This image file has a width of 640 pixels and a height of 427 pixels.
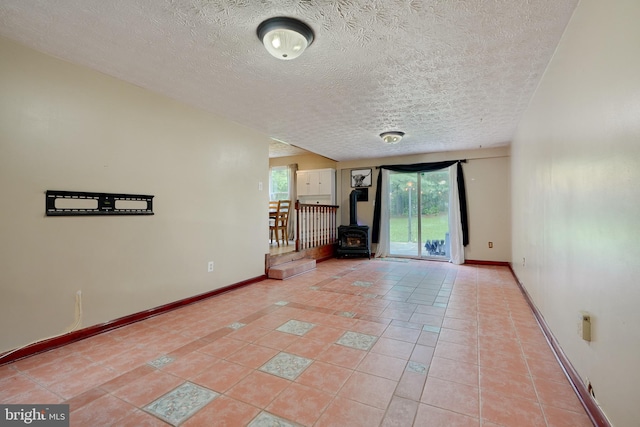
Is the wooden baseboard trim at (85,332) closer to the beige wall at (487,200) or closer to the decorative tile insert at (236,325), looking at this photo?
the decorative tile insert at (236,325)

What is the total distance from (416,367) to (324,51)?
2.40 metres

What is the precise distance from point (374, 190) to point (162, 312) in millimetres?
5024

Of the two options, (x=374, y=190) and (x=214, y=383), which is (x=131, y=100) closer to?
(x=214, y=383)

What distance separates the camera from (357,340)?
225 cm

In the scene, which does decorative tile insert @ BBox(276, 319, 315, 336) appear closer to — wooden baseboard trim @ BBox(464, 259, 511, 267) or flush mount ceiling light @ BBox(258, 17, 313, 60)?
flush mount ceiling light @ BBox(258, 17, 313, 60)

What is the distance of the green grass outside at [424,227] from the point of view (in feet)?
19.6

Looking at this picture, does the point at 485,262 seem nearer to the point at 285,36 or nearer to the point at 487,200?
the point at 487,200

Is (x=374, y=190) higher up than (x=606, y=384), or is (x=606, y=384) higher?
(x=374, y=190)

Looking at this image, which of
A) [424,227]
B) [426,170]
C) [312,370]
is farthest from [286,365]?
[426,170]

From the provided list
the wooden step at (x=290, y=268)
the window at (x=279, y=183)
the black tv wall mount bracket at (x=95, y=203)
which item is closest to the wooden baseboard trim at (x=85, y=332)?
the black tv wall mount bracket at (x=95, y=203)

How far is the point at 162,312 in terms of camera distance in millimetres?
2881

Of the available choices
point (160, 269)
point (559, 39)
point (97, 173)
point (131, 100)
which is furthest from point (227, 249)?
point (559, 39)

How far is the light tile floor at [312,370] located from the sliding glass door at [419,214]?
118 inches

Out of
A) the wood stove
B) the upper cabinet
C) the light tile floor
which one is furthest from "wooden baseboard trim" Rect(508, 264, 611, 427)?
the upper cabinet
